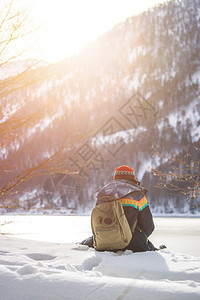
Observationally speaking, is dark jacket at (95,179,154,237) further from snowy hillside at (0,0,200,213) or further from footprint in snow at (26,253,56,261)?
footprint in snow at (26,253,56,261)

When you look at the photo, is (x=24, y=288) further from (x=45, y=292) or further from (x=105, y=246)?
(x=105, y=246)

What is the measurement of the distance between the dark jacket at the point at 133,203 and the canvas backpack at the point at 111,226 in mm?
105

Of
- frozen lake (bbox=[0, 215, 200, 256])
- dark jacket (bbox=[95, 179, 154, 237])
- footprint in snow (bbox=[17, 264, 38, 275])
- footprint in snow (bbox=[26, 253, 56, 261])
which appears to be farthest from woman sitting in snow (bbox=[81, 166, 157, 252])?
footprint in snow (bbox=[17, 264, 38, 275])

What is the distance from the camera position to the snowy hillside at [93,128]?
11.2 ft

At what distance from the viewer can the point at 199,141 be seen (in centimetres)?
504

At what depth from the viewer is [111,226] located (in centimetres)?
324

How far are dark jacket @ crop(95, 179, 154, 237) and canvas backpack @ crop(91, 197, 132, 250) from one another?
0.11 meters

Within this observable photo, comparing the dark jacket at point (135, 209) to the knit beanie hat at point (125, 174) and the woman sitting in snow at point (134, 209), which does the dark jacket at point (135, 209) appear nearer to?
the woman sitting in snow at point (134, 209)

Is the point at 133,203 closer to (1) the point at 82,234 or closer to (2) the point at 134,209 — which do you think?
(2) the point at 134,209

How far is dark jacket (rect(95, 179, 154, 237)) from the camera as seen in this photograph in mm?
3340

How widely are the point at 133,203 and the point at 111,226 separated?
1.23 feet

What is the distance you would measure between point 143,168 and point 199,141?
99.3 metres

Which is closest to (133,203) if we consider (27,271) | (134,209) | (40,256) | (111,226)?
(134,209)

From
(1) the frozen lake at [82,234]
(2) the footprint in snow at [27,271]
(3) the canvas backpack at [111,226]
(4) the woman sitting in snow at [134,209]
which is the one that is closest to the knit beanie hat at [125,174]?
(4) the woman sitting in snow at [134,209]
